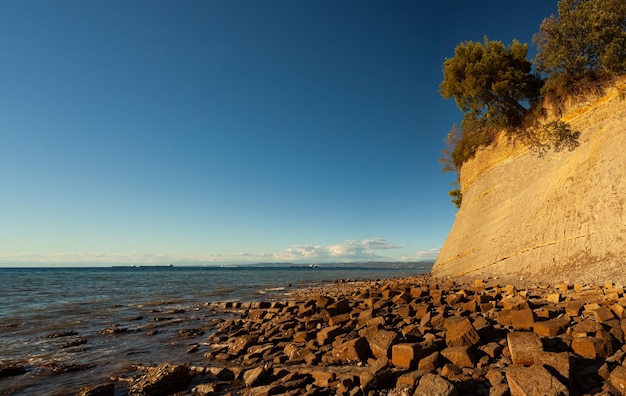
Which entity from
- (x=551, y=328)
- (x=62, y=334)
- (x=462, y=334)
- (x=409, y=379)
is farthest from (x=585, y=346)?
(x=62, y=334)

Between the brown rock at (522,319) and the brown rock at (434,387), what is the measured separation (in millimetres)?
4742

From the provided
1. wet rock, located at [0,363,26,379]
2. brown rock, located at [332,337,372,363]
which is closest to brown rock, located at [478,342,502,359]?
brown rock, located at [332,337,372,363]

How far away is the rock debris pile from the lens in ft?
20.5

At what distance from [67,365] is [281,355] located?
23.5ft

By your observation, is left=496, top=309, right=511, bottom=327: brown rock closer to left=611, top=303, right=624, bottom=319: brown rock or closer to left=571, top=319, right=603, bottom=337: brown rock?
left=571, top=319, right=603, bottom=337: brown rock

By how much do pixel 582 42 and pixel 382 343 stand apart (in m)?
25.4

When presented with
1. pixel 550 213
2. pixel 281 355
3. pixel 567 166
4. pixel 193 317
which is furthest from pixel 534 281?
pixel 193 317

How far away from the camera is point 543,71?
24641 mm

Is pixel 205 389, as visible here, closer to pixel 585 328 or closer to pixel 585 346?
pixel 585 346

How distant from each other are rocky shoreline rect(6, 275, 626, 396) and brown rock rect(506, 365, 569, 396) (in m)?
0.02

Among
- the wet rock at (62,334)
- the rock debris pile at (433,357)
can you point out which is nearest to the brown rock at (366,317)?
the rock debris pile at (433,357)

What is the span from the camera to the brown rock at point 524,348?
696 centimetres

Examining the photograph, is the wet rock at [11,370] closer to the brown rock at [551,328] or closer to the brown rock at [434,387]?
the brown rock at [434,387]

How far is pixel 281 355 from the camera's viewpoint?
404 inches
